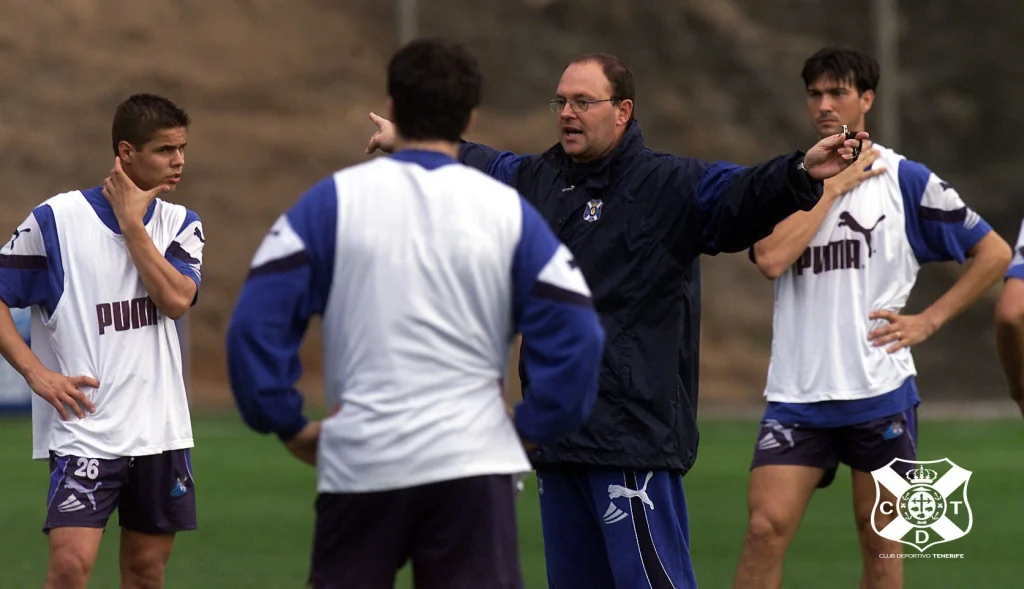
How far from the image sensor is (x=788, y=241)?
245 inches

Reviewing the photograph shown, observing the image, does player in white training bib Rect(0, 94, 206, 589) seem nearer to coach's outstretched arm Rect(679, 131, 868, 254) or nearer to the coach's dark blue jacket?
the coach's dark blue jacket

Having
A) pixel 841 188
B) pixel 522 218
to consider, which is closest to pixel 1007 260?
pixel 841 188

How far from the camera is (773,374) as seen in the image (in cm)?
646

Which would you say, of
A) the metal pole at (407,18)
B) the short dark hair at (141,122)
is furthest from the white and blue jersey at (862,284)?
the metal pole at (407,18)

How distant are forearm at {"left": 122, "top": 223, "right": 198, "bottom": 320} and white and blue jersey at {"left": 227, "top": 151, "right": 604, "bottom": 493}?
177 cm

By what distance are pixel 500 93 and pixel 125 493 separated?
1498 cm

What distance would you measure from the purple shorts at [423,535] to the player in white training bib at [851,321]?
8.22ft

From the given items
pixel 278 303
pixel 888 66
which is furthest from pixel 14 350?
pixel 888 66

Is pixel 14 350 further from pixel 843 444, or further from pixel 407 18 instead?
pixel 407 18

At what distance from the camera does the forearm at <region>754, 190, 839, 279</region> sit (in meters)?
6.23

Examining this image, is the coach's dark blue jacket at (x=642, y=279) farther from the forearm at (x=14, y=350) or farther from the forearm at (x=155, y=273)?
the forearm at (x=14, y=350)

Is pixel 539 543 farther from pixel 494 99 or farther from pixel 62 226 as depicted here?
pixel 494 99

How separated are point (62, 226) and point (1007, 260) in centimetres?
368

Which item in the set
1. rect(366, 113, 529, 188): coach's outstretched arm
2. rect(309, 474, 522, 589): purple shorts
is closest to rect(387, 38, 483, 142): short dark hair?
rect(309, 474, 522, 589): purple shorts
